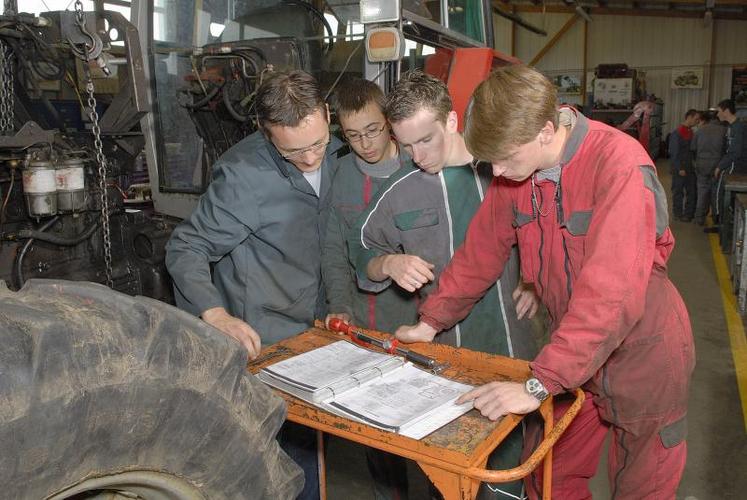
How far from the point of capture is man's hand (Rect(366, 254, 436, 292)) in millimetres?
1909

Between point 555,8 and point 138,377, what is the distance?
775 inches

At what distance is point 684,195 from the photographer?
946 centimetres

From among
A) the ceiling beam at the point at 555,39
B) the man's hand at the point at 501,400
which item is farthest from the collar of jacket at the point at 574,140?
the ceiling beam at the point at 555,39

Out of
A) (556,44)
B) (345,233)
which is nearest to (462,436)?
(345,233)

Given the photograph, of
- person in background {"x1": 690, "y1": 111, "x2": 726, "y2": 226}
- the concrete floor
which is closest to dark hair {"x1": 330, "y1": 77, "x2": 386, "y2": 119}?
the concrete floor

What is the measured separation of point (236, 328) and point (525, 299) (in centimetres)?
98

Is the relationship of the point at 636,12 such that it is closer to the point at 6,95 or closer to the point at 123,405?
the point at 6,95

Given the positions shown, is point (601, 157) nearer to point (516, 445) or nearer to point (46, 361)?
point (516, 445)

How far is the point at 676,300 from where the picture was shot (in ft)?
5.79

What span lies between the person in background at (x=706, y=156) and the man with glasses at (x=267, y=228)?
25.0ft

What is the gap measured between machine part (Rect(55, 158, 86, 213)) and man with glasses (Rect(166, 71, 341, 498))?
1.27ft

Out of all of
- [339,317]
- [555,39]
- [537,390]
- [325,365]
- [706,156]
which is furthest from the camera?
[555,39]

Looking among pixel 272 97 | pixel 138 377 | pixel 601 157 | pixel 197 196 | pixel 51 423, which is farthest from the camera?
pixel 197 196

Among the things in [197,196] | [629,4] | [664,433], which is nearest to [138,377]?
[664,433]
